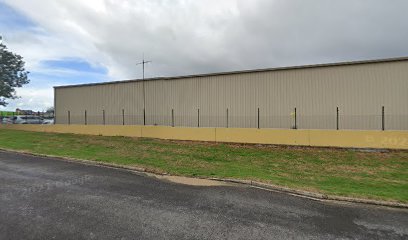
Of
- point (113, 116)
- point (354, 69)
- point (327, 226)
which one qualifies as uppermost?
point (354, 69)

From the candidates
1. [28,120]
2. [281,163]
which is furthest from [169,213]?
[28,120]

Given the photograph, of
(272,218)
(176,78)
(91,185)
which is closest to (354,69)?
(176,78)

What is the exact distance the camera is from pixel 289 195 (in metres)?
8.03

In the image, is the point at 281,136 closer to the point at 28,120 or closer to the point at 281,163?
the point at 281,163

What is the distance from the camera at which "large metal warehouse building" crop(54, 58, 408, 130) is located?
58.6ft

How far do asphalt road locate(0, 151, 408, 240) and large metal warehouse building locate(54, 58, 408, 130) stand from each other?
11.6 m

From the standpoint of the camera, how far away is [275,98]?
67.1ft

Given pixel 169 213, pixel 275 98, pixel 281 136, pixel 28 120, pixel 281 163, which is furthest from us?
pixel 28 120

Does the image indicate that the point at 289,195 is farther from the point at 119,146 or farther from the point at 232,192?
the point at 119,146

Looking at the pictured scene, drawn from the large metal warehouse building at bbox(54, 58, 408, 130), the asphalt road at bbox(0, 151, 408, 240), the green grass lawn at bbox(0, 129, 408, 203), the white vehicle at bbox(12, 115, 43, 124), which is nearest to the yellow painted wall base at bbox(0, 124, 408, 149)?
the green grass lawn at bbox(0, 129, 408, 203)

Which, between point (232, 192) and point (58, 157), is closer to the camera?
point (232, 192)

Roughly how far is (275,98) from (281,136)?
4047 mm

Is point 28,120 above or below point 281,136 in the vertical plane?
above

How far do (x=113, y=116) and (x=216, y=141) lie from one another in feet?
40.1
